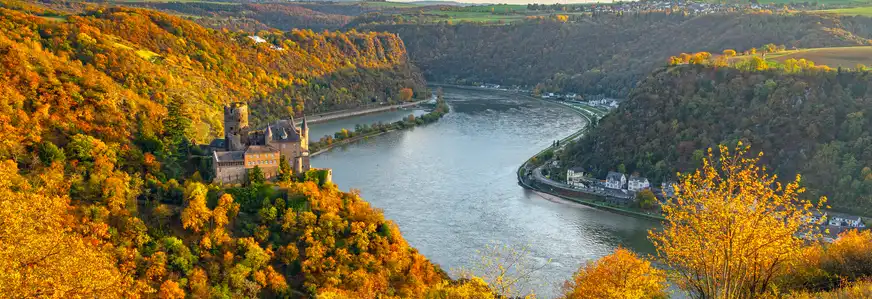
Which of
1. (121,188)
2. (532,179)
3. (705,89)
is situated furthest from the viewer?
(705,89)

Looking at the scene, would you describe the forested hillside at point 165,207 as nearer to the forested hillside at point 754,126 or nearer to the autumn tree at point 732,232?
the autumn tree at point 732,232

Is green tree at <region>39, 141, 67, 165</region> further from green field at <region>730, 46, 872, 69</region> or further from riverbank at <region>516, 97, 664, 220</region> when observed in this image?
green field at <region>730, 46, 872, 69</region>

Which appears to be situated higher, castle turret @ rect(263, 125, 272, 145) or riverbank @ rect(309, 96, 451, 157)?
castle turret @ rect(263, 125, 272, 145)

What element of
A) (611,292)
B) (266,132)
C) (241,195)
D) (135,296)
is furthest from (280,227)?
(611,292)

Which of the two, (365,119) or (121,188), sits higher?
(121,188)

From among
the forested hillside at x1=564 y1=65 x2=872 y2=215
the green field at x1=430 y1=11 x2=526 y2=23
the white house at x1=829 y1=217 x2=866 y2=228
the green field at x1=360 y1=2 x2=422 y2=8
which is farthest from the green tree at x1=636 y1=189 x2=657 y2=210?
the green field at x1=360 y1=2 x2=422 y2=8

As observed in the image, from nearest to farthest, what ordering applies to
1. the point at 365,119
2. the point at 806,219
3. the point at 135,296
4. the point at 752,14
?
the point at 806,219 < the point at 135,296 < the point at 365,119 < the point at 752,14

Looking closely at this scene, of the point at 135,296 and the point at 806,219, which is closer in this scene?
the point at 806,219

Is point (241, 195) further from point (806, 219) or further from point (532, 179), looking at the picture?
point (532, 179)
